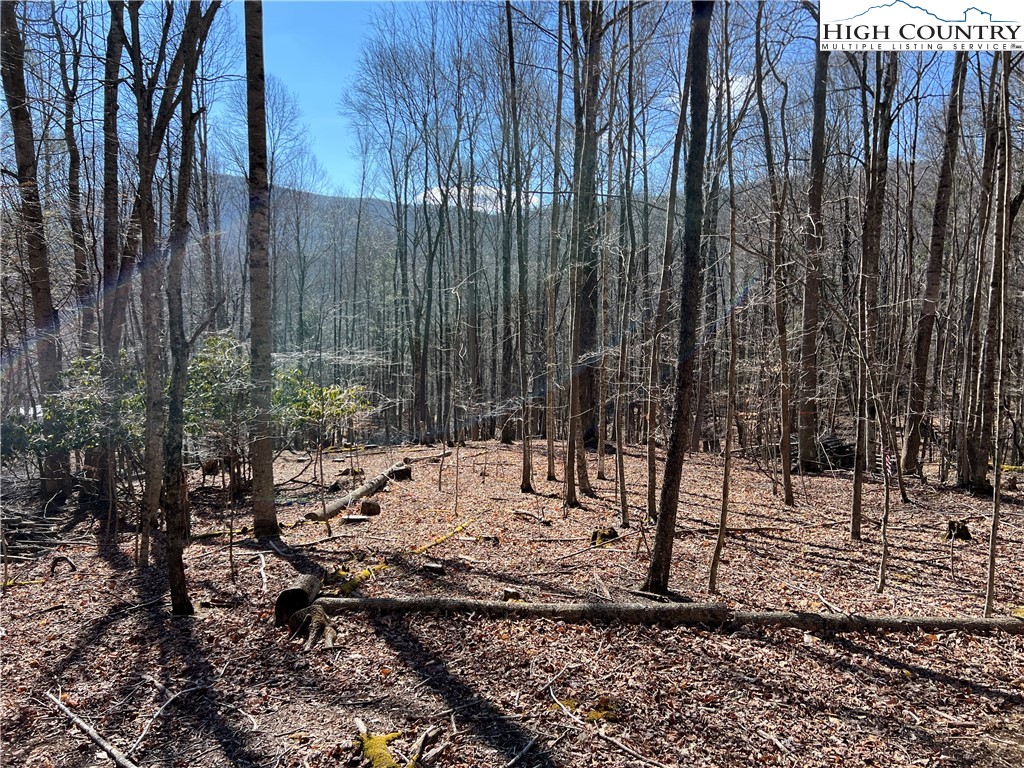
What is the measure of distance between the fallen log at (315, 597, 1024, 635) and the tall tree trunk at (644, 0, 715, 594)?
711mm

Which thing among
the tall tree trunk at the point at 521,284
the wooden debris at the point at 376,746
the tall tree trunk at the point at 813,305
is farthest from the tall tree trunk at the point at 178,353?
the tall tree trunk at the point at 813,305

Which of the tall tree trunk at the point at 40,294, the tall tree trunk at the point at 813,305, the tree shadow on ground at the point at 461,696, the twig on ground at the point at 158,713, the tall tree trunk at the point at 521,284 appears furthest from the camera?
the tall tree trunk at the point at 813,305

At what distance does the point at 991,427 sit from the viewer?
31.3ft

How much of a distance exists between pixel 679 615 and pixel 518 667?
137 centimetres

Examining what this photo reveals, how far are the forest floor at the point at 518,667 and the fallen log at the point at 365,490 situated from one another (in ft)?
4.38

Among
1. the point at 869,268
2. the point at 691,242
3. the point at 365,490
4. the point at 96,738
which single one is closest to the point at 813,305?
the point at 869,268

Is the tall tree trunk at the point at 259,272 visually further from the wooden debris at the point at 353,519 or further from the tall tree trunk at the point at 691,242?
the tall tree trunk at the point at 691,242

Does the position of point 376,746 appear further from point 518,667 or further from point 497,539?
point 497,539

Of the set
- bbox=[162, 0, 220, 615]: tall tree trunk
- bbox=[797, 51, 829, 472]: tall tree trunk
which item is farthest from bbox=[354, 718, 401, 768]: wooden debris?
bbox=[797, 51, 829, 472]: tall tree trunk

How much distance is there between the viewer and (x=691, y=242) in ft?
14.8

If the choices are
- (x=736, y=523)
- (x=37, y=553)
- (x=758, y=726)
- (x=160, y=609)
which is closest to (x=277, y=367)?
(x=37, y=553)

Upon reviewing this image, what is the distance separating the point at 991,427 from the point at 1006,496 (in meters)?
1.11

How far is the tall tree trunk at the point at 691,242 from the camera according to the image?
14.5 feet

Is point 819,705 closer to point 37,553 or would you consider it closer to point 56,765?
point 56,765
